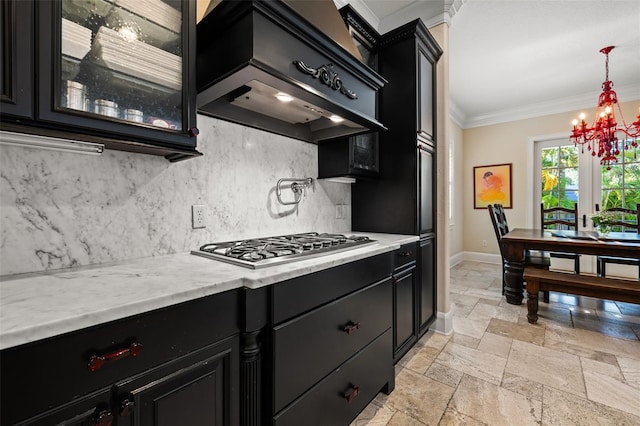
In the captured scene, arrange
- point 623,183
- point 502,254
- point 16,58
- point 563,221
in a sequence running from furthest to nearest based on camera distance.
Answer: point 623,183 → point 563,221 → point 502,254 → point 16,58

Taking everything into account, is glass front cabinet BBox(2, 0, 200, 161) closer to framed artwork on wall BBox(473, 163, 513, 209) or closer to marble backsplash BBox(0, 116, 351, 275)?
marble backsplash BBox(0, 116, 351, 275)

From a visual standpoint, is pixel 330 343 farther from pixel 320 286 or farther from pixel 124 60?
pixel 124 60

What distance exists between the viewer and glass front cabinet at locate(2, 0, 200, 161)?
813mm

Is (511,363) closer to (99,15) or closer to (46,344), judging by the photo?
(46,344)

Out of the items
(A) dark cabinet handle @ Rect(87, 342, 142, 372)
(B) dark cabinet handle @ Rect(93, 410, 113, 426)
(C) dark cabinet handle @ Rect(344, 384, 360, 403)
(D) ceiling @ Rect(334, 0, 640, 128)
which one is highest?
(D) ceiling @ Rect(334, 0, 640, 128)

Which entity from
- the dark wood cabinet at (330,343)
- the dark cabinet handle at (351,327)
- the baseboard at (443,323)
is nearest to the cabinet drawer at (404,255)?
the dark wood cabinet at (330,343)

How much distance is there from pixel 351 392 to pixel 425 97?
2.22m

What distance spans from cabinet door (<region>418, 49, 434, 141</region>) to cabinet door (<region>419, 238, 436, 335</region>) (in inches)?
36.4

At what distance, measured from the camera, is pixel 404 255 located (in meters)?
1.93

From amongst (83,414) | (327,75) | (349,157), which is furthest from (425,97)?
(83,414)

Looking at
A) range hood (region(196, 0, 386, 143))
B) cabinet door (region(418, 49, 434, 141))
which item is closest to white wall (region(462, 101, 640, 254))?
cabinet door (region(418, 49, 434, 141))

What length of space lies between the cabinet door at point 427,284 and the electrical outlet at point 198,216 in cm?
162

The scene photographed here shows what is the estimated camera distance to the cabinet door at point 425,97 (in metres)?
2.25

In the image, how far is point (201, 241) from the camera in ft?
4.91
